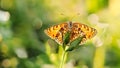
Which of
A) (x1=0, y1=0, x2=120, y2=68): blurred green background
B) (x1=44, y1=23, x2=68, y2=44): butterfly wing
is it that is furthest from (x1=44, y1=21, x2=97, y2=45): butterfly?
(x1=0, y1=0, x2=120, y2=68): blurred green background

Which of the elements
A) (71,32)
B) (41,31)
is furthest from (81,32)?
(41,31)

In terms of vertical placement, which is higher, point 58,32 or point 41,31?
point 58,32

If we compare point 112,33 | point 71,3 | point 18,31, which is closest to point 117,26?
point 112,33

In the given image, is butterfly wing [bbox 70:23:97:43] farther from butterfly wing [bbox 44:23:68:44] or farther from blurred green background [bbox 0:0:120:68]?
blurred green background [bbox 0:0:120:68]

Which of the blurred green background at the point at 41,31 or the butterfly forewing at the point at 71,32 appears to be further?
the blurred green background at the point at 41,31

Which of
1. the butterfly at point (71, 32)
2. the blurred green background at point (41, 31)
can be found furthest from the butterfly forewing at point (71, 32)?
the blurred green background at point (41, 31)

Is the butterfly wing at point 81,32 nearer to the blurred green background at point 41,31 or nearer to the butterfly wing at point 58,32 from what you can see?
the butterfly wing at point 58,32

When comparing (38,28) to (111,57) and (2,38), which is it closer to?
(2,38)

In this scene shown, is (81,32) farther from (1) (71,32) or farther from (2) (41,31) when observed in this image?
(2) (41,31)
